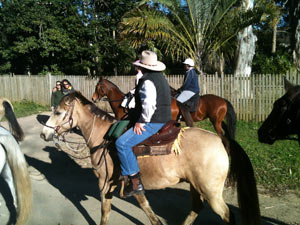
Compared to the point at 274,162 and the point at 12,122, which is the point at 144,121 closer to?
→ the point at 12,122

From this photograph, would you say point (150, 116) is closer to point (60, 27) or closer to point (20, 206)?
point (20, 206)

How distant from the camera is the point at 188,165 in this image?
351 cm

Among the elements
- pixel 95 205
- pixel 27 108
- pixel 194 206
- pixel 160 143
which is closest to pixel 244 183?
pixel 194 206

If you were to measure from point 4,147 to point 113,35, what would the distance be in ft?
51.7

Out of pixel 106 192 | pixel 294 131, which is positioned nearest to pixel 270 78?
pixel 294 131

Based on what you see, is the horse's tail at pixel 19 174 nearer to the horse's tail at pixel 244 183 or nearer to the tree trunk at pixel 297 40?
the horse's tail at pixel 244 183

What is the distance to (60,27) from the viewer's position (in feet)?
60.4

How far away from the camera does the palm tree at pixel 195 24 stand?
12.8 m

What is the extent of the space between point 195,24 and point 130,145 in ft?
36.4

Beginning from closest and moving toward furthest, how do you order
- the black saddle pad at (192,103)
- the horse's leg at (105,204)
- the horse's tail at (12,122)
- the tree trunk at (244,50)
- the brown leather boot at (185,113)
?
1. the horse's leg at (105,204)
2. the horse's tail at (12,122)
3. the brown leather boot at (185,113)
4. the black saddle pad at (192,103)
5. the tree trunk at (244,50)

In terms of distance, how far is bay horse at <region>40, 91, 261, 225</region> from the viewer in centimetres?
340

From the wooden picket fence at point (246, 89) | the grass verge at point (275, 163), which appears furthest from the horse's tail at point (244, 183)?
the wooden picket fence at point (246, 89)

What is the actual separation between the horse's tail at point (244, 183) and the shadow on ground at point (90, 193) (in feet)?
3.28

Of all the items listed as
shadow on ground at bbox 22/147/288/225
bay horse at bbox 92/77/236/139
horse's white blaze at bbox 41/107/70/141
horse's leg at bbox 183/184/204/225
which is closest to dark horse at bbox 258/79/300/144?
horse's leg at bbox 183/184/204/225
